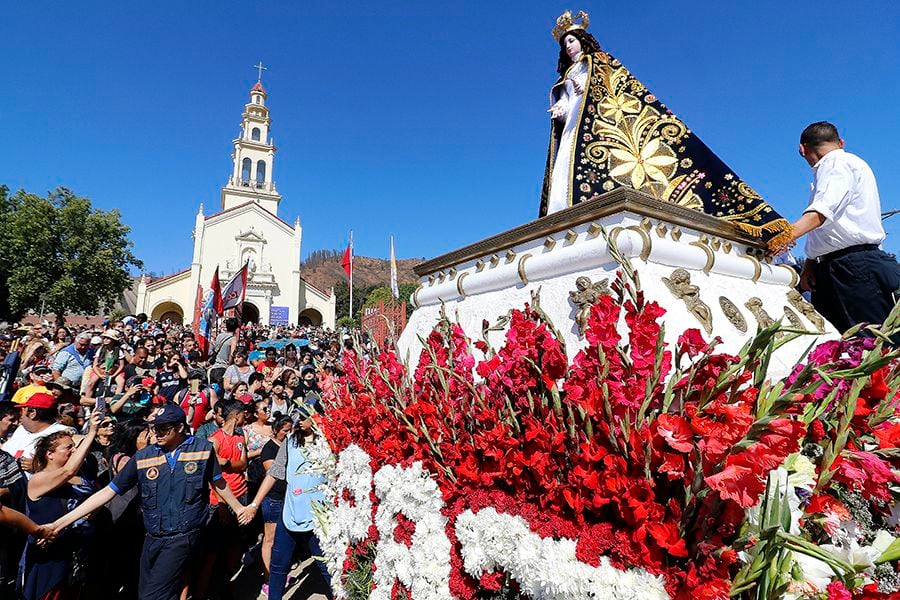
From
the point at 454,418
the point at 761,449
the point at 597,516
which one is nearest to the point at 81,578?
the point at 454,418

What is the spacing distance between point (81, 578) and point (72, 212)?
34.2 metres

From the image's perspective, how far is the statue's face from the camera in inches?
146

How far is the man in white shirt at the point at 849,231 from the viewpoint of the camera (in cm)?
216

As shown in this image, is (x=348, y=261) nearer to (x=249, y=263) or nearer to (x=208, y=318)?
(x=249, y=263)

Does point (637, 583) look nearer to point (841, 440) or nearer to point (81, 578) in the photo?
point (841, 440)

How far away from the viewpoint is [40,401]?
11.7 ft

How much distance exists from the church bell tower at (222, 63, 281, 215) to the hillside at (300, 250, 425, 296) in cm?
4723

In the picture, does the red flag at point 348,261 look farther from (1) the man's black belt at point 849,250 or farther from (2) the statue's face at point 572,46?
(1) the man's black belt at point 849,250

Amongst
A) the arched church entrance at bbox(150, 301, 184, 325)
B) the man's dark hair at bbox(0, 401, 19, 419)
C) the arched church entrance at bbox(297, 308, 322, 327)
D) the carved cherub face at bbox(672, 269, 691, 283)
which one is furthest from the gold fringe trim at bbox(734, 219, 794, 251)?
the arched church entrance at bbox(150, 301, 184, 325)

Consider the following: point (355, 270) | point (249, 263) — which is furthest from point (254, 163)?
point (355, 270)

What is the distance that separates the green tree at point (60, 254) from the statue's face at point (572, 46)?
32.7 m

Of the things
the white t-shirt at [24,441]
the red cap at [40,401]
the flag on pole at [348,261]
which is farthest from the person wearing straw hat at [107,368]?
the flag on pole at [348,261]

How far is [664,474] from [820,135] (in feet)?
7.07

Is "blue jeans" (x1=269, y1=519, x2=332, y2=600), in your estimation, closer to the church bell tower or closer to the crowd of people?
the crowd of people
